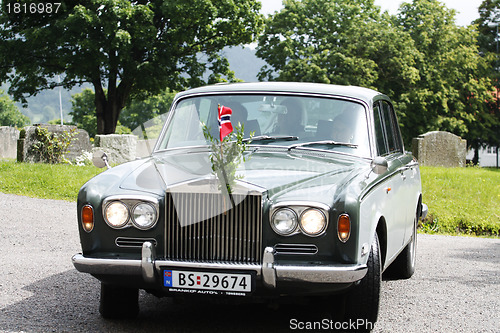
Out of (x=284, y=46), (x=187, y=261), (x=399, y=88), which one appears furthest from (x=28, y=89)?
(x=187, y=261)

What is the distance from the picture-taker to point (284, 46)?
39.4 meters

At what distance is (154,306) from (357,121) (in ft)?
7.62

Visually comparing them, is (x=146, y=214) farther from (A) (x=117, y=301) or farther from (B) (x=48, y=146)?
(B) (x=48, y=146)

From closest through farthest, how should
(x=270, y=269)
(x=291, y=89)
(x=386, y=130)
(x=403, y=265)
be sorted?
(x=270, y=269), (x=291, y=89), (x=386, y=130), (x=403, y=265)

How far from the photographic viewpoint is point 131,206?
4.30m

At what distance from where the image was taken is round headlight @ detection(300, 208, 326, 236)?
4.05 m

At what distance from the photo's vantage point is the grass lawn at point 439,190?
40.8 ft

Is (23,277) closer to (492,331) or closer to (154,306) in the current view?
(154,306)

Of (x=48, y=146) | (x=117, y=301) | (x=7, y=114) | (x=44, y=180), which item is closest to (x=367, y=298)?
(x=117, y=301)

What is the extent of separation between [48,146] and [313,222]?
1486cm

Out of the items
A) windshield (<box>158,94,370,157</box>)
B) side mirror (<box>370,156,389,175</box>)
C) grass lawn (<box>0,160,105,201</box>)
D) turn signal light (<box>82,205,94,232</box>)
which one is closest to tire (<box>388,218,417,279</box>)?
windshield (<box>158,94,370,157</box>)

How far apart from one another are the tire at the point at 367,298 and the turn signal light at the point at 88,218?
1813mm

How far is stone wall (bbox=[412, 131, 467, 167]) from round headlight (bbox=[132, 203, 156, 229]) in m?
16.9

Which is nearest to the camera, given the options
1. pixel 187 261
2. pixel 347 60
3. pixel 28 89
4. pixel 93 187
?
pixel 187 261
